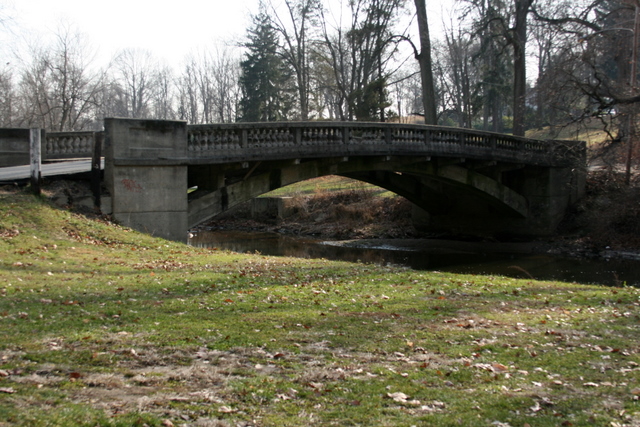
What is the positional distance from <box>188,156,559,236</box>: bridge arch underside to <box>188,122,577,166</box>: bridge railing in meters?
0.56


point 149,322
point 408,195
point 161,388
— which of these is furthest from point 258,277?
point 408,195

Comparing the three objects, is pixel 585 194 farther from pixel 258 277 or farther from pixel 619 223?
pixel 258 277

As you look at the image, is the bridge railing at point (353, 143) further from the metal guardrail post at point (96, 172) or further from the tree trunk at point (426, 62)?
the tree trunk at point (426, 62)

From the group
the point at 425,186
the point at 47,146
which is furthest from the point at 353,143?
the point at 47,146

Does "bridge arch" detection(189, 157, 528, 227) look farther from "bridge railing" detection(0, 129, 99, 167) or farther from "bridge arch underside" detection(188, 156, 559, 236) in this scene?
"bridge railing" detection(0, 129, 99, 167)

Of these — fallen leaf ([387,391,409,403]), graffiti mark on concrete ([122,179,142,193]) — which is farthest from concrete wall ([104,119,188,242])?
fallen leaf ([387,391,409,403])

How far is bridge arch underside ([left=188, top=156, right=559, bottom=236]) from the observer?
692 inches

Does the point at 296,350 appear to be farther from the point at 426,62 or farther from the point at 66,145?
the point at 426,62

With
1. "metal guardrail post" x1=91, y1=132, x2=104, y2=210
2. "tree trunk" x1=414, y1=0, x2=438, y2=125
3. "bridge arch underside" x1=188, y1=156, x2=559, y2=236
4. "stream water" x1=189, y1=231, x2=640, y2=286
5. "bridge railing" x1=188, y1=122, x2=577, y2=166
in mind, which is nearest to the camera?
"metal guardrail post" x1=91, y1=132, x2=104, y2=210

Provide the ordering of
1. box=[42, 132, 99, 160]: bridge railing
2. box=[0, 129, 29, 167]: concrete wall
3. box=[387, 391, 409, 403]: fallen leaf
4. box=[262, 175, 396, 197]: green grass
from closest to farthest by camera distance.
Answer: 1. box=[387, 391, 409, 403]: fallen leaf
2. box=[0, 129, 29, 167]: concrete wall
3. box=[42, 132, 99, 160]: bridge railing
4. box=[262, 175, 396, 197]: green grass

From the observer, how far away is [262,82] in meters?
51.1

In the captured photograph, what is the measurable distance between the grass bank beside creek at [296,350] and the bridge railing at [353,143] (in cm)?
634

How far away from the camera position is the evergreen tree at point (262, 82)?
5075 cm

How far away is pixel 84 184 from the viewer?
1552 centimetres
